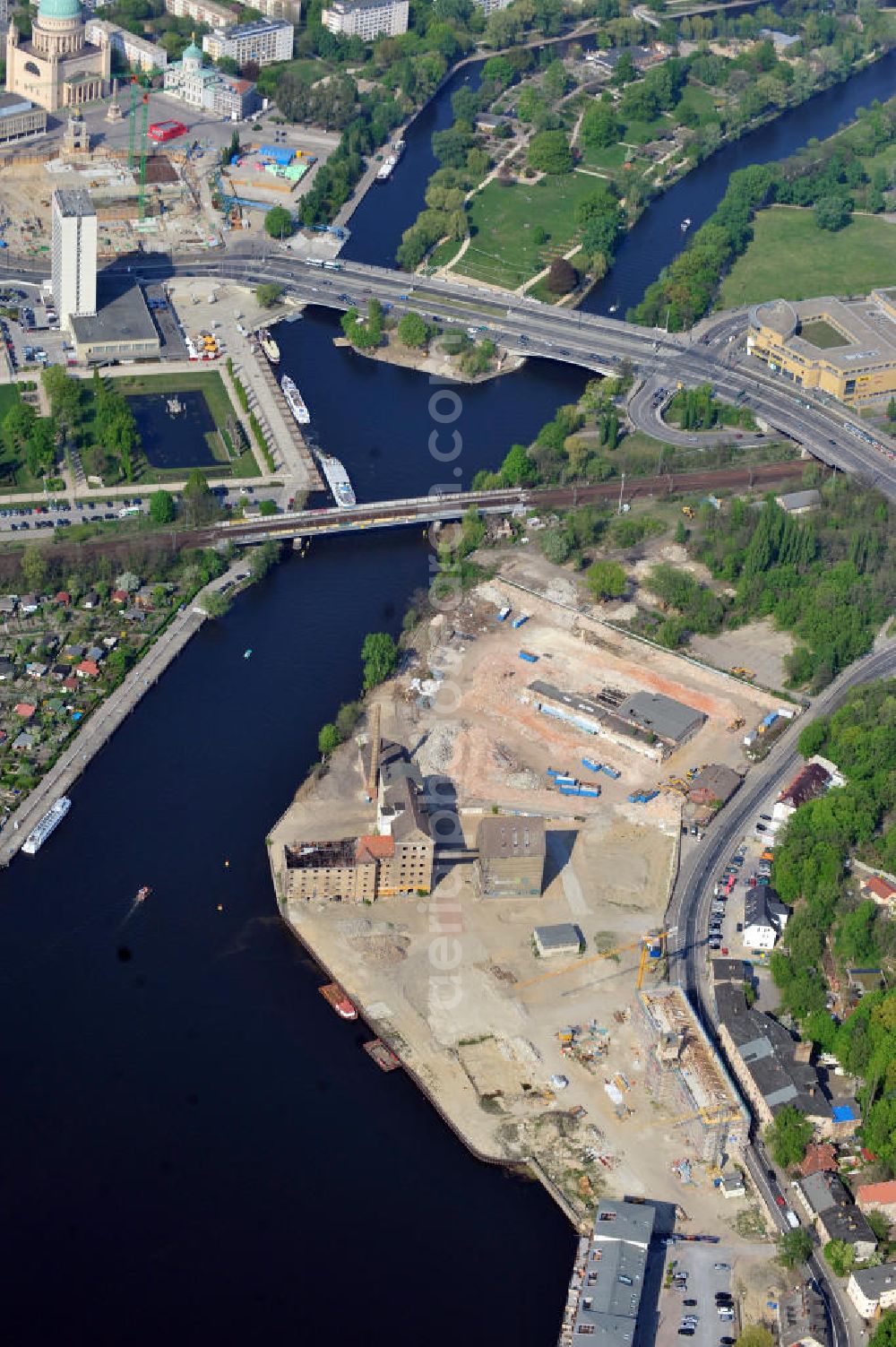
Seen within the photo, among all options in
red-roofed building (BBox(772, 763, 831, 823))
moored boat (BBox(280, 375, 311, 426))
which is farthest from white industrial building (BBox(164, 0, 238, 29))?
red-roofed building (BBox(772, 763, 831, 823))

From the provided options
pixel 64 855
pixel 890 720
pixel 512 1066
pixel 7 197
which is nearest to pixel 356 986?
pixel 512 1066

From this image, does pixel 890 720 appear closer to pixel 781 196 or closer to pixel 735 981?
pixel 735 981

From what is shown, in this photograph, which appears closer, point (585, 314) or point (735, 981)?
point (735, 981)

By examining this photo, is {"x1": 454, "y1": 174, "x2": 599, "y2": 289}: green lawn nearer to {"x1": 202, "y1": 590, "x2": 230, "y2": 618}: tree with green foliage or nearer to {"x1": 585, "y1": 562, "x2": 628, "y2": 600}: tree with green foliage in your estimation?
{"x1": 585, "y1": 562, "x2": 628, "y2": 600}: tree with green foliage

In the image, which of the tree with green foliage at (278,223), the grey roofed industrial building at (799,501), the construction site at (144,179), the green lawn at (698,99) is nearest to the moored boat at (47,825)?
the grey roofed industrial building at (799,501)

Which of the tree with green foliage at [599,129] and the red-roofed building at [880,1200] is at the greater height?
the red-roofed building at [880,1200]

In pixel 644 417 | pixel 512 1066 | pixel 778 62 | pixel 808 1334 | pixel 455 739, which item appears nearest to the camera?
pixel 808 1334

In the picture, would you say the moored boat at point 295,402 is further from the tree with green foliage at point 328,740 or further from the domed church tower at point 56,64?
the domed church tower at point 56,64
